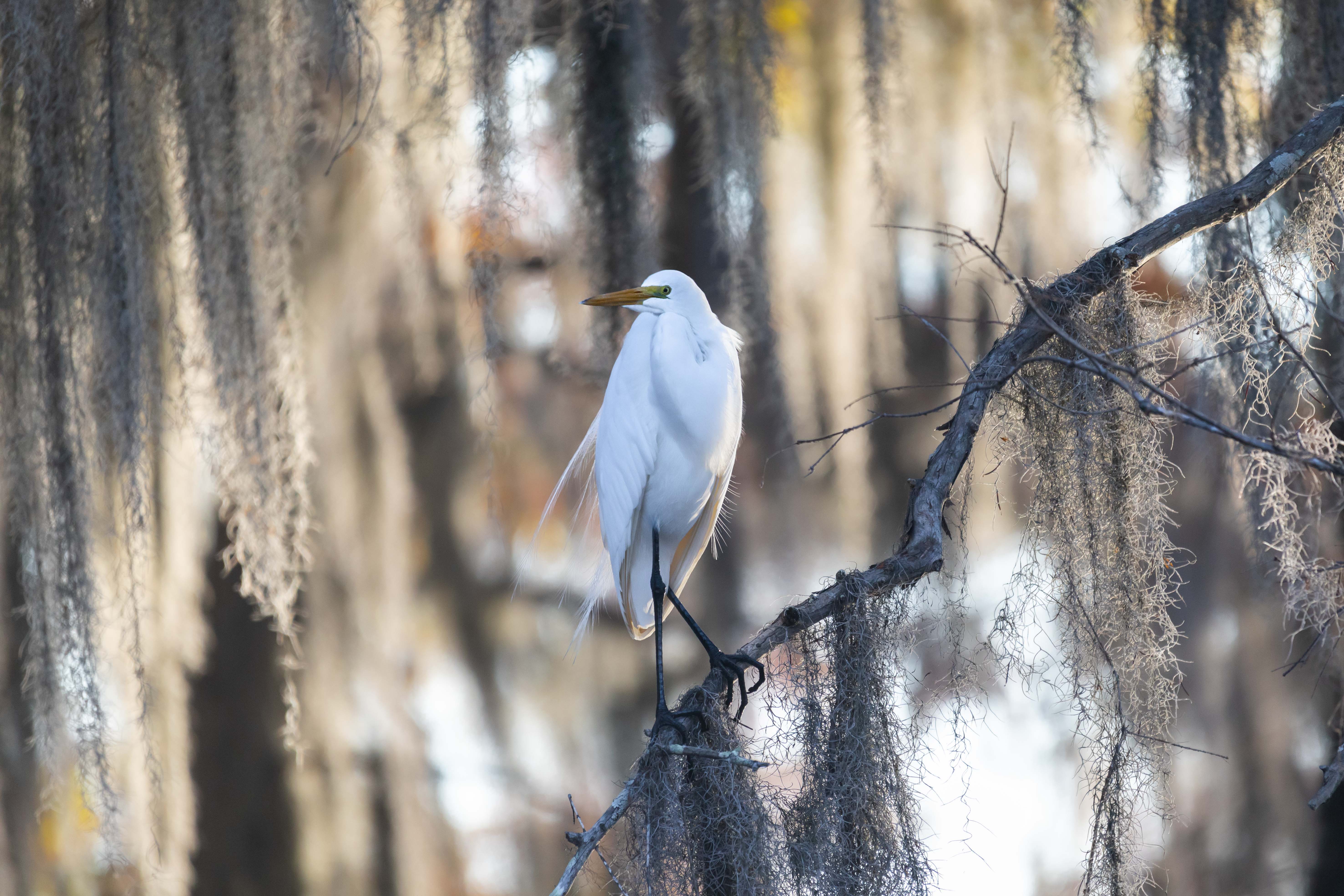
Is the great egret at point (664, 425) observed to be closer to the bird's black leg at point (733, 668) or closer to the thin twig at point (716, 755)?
the bird's black leg at point (733, 668)

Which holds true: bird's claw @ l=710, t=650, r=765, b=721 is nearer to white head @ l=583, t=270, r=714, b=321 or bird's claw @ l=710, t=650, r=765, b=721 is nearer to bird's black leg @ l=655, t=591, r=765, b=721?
bird's black leg @ l=655, t=591, r=765, b=721

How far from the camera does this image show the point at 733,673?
128cm

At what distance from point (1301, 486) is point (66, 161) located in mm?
2125

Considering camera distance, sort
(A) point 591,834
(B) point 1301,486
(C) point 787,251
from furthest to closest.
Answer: (C) point 787,251
(B) point 1301,486
(A) point 591,834

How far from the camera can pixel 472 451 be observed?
3041mm

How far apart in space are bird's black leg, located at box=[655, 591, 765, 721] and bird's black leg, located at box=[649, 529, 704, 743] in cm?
5

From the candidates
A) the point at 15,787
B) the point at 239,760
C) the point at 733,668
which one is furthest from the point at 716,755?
the point at 239,760

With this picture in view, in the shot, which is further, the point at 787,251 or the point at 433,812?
the point at 433,812

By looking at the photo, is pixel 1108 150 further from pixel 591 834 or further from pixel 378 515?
pixel 378 515

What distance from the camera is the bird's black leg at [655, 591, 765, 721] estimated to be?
113 centimetres

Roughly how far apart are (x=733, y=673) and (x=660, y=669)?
147 millimetres

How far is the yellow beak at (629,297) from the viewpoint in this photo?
5.12 ft

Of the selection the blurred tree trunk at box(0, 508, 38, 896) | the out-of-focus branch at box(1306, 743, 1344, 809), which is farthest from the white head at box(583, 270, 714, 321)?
the blurred tree trunk at box(0, 508, 38, 896)

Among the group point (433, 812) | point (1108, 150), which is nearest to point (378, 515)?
point (433, 812)
